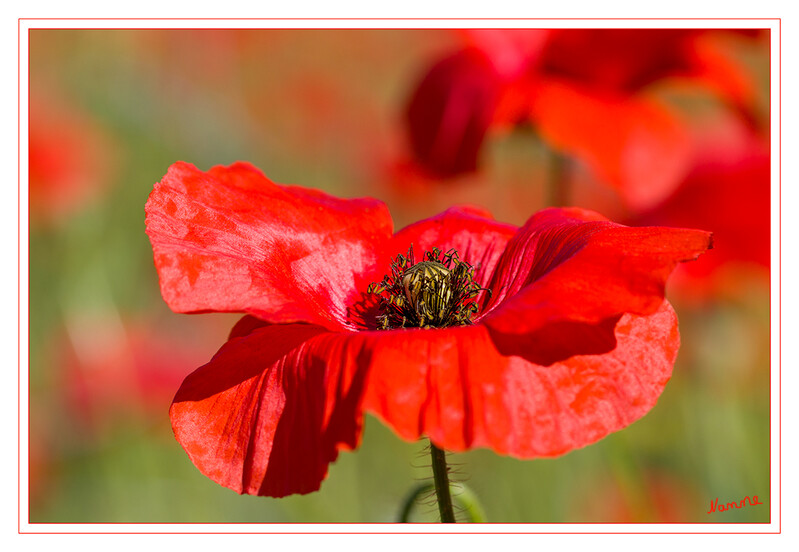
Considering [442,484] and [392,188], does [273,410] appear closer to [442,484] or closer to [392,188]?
[442,484]

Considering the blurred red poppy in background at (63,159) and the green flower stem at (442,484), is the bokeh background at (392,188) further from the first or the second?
the green flower stem at (442,484)

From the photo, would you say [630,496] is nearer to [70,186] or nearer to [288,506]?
[288,506]

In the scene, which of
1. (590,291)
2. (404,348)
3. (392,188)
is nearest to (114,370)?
(392,188)

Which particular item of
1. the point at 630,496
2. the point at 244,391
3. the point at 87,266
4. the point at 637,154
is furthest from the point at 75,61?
the point at 630,496

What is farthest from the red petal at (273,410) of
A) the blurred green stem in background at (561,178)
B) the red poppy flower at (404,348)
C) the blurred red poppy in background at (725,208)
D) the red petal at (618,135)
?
the blurred red poppy in background at (725,208)

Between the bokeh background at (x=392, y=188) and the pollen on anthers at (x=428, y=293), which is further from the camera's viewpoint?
the bokeh background at (x=392, y=188)

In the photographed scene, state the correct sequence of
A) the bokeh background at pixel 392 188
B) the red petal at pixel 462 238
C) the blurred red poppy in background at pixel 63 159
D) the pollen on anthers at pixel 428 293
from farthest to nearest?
1. the blurred red poppy in background at pixel 63 159
2. the bokeh background at pixel 392 188
3. the red petal at pixel 462 238
4. the pollen on anthers at pixel 428 293

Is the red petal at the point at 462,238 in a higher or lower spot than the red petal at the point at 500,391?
higher
